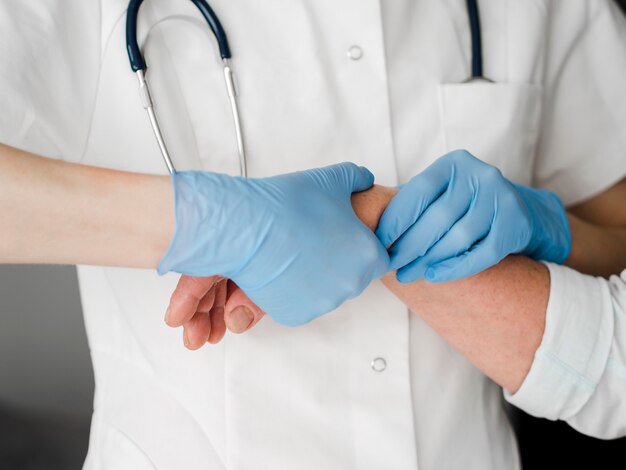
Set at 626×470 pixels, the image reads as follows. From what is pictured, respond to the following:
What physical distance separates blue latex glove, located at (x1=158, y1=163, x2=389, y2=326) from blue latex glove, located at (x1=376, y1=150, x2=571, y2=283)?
0.06 m

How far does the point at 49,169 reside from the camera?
675 millimetres

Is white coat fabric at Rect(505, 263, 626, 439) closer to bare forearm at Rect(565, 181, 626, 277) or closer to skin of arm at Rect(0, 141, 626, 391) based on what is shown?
skin of arm at Rect(0, 141, 626, 391)

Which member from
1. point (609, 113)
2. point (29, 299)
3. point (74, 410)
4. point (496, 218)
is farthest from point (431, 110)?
point (74, 410)

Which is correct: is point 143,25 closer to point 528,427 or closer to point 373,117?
point 373,117

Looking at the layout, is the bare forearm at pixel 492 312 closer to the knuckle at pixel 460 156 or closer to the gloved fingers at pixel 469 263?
the gloved fingers at pixel 469 263

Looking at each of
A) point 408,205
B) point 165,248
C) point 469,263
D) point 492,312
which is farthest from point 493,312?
point 165,248

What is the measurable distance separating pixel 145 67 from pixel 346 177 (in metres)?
0.28

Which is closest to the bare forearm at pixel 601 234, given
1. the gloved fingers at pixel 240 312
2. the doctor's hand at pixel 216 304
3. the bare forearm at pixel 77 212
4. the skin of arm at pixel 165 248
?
the skin of arm at pixel 165 248

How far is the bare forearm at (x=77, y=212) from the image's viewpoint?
2.17 feet

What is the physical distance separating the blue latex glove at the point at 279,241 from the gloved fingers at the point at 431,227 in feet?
0.18

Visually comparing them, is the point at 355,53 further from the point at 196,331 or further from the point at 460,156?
the point at 196,331

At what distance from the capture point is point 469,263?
0.81 m

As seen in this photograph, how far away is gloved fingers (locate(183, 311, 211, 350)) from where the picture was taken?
0.79m

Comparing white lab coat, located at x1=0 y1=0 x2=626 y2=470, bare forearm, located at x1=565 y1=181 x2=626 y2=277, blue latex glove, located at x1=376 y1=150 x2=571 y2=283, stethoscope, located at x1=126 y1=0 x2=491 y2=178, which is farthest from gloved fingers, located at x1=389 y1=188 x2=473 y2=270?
bare forearm, located at x1=565 y1=181 x2=626 y2=277
